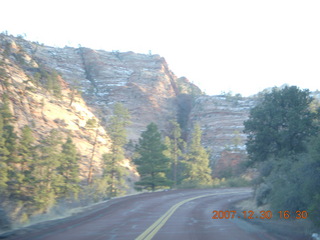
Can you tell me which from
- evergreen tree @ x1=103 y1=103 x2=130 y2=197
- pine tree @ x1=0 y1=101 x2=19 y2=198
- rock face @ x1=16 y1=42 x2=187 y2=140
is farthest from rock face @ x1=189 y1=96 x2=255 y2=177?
pine tree @ x1=0 y1=101 x2=19 y2=198

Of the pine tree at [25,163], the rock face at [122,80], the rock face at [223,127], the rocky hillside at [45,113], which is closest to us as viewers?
the pine tree at [25,163]

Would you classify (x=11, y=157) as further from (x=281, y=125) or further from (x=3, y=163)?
(x=281, y=125)

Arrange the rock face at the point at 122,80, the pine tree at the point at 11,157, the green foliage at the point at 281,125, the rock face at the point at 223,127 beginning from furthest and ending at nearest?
the rock face at the point at 122,80 → the rock face at the point at 223,127 → the pine tree at the point at 11,157 → the green foliage at the point at 281,125

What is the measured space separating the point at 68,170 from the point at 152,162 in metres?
13.3

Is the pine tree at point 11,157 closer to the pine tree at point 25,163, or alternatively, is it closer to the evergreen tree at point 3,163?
the evergreen tree at point 3,163

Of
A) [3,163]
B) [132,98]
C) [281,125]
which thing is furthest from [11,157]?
[132,98]

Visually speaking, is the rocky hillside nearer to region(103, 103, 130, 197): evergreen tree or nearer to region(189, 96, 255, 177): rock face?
region(103, 103, 130, 197): evergreen tree

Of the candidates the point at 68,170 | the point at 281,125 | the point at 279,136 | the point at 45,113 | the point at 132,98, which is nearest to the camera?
the point at 279,136

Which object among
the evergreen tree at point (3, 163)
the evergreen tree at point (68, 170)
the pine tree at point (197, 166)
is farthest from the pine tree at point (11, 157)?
the pine tree at point (197, 166)

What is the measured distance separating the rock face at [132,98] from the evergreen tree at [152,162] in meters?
7.43

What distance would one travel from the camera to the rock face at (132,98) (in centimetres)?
5941

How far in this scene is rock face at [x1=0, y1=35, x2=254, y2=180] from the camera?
195ft

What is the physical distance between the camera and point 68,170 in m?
35.3

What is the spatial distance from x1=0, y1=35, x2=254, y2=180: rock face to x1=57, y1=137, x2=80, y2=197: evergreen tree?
11.8 metres
